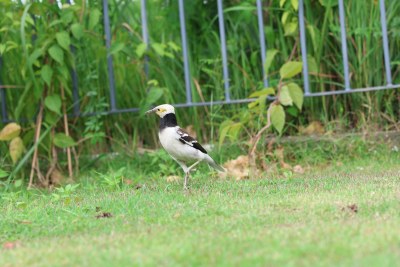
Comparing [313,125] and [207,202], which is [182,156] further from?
[313,125]

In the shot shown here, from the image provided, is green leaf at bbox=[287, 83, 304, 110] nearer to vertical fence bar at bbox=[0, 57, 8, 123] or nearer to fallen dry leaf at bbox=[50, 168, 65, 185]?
fallen dry leaf at bbox=[50, 168, 65, 185]

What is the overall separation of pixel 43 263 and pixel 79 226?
0.90 m

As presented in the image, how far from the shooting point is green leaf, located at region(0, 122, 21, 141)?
7527 millimetres

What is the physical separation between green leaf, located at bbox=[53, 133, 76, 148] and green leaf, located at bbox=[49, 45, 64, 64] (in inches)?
30.1

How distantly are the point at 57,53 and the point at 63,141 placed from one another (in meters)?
0.87

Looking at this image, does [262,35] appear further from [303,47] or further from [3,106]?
[3,106]

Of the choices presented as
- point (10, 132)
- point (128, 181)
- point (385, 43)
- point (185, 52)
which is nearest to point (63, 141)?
point (10, 132)

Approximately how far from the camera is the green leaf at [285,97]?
7.30 m

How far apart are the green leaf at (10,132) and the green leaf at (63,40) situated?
94cm

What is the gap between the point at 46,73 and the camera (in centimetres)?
722

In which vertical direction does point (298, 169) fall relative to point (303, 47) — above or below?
below

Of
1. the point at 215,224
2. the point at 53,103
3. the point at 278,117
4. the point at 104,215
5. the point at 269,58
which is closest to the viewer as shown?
the point at 215,224

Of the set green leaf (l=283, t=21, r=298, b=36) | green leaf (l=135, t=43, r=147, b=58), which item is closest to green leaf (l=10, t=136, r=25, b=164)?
green leaf (l=135, t=43, r=147, b=58)

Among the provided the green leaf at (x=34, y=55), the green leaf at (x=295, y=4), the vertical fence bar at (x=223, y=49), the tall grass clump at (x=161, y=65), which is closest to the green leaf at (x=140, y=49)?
the tall grass clump at (x=161, y=65)
